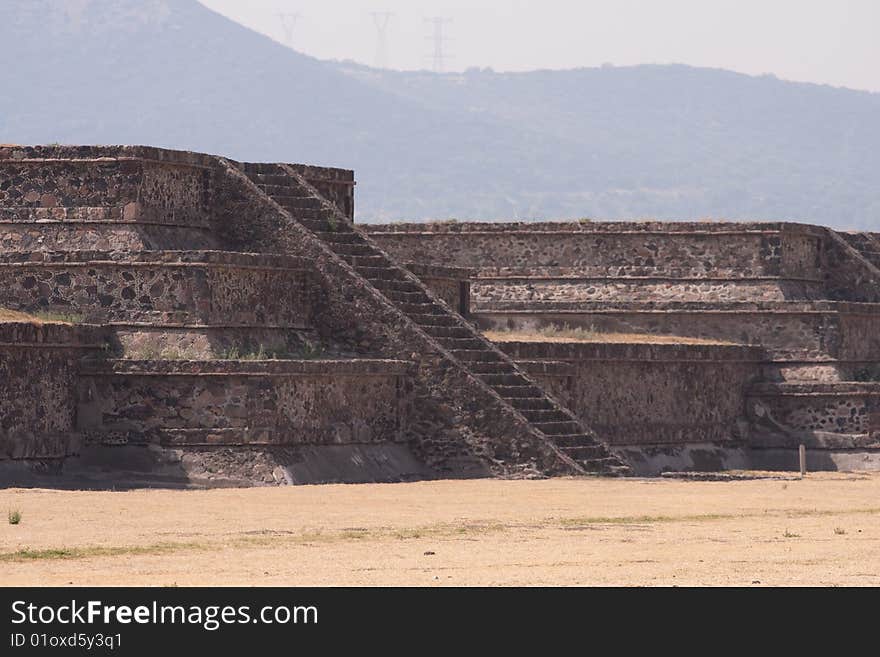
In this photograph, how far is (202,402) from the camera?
99.0 ft

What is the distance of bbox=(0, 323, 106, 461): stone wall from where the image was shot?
2912 centimetres

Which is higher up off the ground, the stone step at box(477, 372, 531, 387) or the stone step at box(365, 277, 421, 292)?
the stone step at box(365, 277, 421, 292)

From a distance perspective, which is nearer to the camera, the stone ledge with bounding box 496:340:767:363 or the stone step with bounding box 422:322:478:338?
the stone step with bounding box 422:322:478:338

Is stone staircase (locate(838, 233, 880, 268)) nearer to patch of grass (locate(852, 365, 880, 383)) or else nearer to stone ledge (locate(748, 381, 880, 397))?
patch of grass (locate(852, 365, 880, 383))

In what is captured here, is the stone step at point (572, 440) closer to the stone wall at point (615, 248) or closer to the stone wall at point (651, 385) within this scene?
the stone wall at point (651, 385)

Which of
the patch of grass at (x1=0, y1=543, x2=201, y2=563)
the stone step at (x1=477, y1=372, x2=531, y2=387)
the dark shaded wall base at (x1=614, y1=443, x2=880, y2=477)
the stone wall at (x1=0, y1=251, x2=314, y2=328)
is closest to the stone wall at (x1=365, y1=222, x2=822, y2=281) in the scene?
the dark shaded wall base at (x1=614, y1=443, x2=880, y2=477)

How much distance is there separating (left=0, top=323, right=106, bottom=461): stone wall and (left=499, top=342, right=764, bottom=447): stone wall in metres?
7.98

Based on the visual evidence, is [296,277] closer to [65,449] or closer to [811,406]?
[65,449]

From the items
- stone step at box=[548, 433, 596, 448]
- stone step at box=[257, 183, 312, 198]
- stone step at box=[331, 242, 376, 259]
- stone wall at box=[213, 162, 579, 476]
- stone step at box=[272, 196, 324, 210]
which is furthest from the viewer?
stone step at box=[257, 183, 312, 198]

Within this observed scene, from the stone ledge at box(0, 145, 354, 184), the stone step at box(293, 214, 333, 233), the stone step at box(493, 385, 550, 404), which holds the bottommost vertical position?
the stone step at box(493, 385, 550, 404)

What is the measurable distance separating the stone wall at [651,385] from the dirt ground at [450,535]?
6082mm

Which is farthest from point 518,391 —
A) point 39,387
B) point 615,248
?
point 615,248

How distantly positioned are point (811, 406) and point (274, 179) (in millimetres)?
12716
